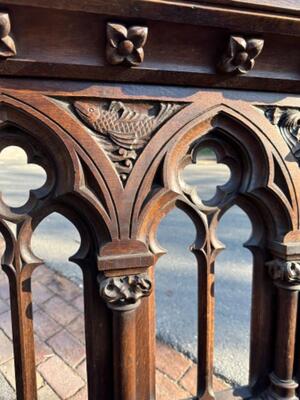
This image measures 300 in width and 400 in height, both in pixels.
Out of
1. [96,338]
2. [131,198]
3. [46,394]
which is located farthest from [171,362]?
[131,198]

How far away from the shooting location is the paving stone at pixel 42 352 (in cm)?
128

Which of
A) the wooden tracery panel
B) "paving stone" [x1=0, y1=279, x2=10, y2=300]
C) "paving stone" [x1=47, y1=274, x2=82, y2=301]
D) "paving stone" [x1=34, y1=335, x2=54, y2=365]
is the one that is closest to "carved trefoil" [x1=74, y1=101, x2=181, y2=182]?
the wooden tracery panel

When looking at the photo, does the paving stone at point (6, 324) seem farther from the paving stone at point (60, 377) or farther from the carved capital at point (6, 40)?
the carved capital at point (6, 40)

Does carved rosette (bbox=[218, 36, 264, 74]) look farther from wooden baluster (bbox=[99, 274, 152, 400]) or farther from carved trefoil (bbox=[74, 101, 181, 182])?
wooden baluster (bbox=[99, 274, 152, 400])

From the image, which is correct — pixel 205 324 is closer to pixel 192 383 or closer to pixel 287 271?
pixel 287 271

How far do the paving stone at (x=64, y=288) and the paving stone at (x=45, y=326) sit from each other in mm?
199

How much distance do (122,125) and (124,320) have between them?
28 centimetres

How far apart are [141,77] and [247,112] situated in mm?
166

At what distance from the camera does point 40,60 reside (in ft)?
1.28

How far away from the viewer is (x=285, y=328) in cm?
56

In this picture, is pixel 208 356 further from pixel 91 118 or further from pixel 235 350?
pixel 235 350

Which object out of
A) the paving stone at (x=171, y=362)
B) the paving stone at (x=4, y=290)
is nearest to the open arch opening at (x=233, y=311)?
the paving stone at (x=171, y=362)

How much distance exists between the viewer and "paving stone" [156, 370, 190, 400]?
1.04m

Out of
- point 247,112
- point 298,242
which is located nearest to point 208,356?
point 298,242
